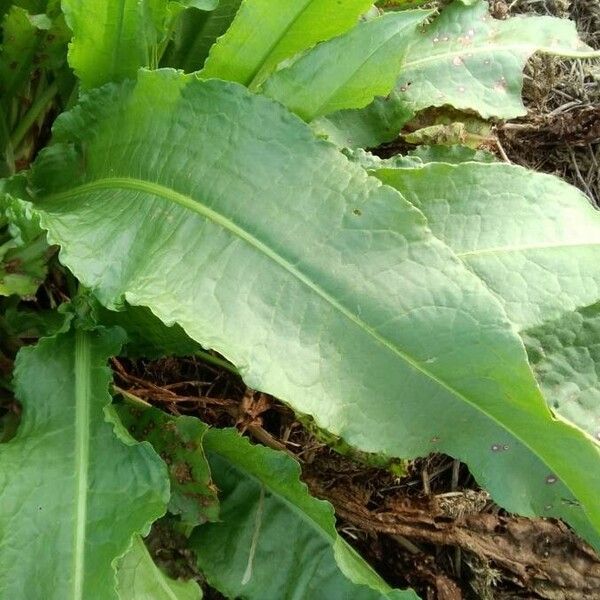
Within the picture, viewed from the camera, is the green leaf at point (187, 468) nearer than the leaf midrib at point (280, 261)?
No

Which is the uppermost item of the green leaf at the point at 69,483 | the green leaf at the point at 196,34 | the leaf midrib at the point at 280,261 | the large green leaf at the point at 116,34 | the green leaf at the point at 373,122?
the large green leaf at the point at 116,34

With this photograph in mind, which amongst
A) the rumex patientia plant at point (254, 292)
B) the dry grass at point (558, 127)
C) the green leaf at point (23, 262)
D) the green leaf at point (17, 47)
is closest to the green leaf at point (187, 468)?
the rumex patientia plant at point (254, 292)

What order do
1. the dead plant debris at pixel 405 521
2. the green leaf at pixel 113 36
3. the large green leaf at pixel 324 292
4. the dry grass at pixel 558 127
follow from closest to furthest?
the large green leaf at pixel 324 292 → the green leaf at pixel 113 36 → the dead plant debris at pixel 405 521 → the dry grass at pixel 558 127

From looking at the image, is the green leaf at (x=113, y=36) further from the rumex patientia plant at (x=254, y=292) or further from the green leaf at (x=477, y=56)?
the green leaf at (x=477, y=56)

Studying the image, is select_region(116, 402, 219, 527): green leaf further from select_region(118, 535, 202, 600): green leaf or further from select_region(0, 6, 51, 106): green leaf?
select_region(0, 6, 51, 106): green leaf

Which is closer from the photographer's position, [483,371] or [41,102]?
[483,371]

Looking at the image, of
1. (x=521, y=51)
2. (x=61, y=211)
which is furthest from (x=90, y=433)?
(x=521, y=51)

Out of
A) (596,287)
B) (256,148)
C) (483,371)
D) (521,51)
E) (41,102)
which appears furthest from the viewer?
(521,51)

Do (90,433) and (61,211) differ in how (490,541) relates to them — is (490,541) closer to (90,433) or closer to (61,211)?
(90,433)
